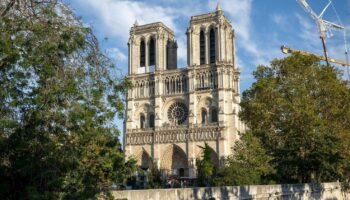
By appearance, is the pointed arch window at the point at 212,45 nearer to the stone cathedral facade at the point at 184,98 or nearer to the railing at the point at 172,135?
the stone cathedral facade at the point at 184,98

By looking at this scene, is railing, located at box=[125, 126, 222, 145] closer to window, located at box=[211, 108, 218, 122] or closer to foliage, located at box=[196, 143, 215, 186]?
window, located at box=[211, 108, 218, 122]

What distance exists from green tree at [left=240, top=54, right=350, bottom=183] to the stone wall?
178 cm

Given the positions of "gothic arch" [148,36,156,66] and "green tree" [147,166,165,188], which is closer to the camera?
"green tree" [147,166,165,188]

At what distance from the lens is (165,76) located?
61062mm

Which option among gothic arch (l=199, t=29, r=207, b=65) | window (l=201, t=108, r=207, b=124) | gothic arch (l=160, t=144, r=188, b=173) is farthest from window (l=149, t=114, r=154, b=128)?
gothic arch (l=199, t=29, r=207, b=65)

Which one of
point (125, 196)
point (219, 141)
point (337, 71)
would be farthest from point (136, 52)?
point (125, 196)

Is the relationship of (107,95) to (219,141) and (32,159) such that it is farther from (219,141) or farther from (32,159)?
(219,141)

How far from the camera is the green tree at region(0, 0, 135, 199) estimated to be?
30.7ft

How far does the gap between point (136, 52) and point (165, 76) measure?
19.7 feet

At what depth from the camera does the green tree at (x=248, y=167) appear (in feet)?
105

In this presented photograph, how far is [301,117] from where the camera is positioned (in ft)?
90.8

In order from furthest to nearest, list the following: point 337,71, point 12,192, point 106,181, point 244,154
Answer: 1. point 244,154
2. point 337,71
3. point 106,181
4. point 12,192

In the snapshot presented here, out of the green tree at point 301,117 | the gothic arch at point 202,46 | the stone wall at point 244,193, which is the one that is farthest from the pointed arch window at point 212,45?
the stone wall at point 244,193

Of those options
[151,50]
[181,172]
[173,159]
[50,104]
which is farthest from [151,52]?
[50,104]
